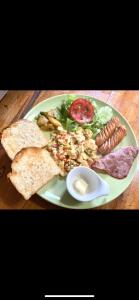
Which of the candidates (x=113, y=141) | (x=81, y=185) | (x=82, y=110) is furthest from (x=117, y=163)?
(x=82, y=110)

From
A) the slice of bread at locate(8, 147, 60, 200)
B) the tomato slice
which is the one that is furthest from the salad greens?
the slice of bread at locate(8, 147, 60, 200)

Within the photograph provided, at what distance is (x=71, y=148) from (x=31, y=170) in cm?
28

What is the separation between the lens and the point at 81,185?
1841mm

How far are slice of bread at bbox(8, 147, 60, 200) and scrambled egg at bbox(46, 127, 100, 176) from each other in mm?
77

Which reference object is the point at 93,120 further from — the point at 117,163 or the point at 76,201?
the point at 76,201

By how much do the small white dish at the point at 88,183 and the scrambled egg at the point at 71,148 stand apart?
8cm

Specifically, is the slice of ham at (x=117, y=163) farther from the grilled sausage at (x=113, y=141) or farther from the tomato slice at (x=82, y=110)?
the tomato slice at (x=82, y=110)

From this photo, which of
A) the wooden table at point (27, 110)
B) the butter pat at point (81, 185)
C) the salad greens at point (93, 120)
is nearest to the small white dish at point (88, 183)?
the butter pat at point (81, 185)

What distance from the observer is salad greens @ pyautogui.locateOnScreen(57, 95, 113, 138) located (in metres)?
2.14

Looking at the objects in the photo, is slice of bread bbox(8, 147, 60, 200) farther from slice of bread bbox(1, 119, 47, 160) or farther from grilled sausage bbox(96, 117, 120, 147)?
grilled sausage bbox(96, 117, 120, 147)

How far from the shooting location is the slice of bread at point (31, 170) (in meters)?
1.79
